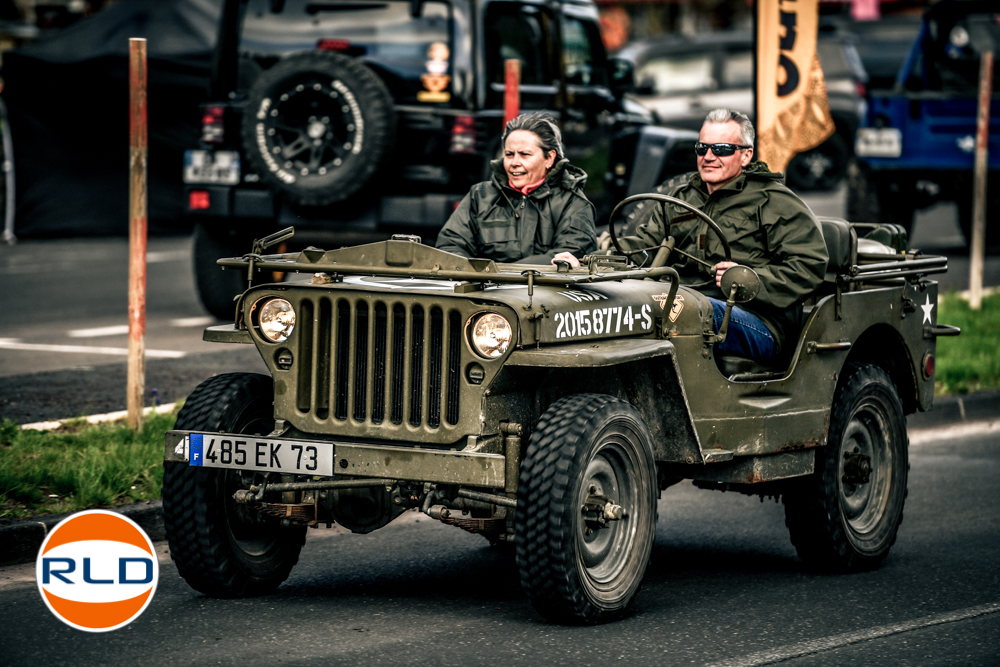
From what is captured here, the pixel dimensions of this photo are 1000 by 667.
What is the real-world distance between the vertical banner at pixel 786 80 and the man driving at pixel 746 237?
347 centimetres

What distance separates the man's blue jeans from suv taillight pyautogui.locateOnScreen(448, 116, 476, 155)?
17.2 feet

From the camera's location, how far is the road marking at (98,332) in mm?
11875

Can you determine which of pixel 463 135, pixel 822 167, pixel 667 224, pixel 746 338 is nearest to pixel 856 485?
pixel 746 338

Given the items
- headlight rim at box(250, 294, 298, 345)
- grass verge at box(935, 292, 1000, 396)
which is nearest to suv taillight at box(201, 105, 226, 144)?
grass verge at box(935, 292, 1000, 396)

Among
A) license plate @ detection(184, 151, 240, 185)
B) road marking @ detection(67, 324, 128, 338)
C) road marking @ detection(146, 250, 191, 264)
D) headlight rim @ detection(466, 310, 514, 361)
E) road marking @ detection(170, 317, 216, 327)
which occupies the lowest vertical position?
road marking @ detection(67, 324, 128, 338)

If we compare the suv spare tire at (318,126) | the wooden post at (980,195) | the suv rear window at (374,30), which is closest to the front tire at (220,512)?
the suv spare tire at (318,126)

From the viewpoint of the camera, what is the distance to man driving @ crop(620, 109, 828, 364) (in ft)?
20.7

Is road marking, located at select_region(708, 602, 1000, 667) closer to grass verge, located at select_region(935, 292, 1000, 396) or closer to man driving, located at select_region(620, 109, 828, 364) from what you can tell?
man driving, located at select_region(620, 109, 828, 364)

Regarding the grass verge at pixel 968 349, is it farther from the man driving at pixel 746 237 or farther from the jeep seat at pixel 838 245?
the man driving at pixel 746 237

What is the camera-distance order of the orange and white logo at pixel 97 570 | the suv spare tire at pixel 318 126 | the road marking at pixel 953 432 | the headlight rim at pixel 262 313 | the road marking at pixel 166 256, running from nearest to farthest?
the orange and white logo at pixel 97 570 < the headlight rim at pixel 262 313 < the road marking at pixel 953 432 < the suv spare tire at pixel 318 126 < the road marking at pixel 166 256

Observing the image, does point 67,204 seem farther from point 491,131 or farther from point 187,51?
point 491,131

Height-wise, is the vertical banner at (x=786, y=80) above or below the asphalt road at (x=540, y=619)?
above

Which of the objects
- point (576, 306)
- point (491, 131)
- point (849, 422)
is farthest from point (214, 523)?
point (491, 131)

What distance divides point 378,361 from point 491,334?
17.2 inches
